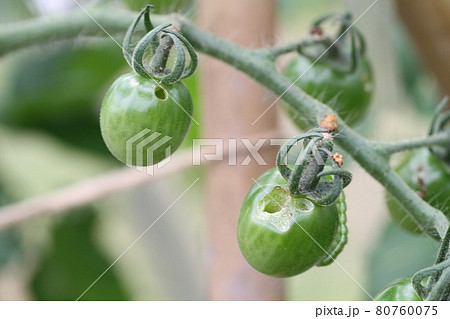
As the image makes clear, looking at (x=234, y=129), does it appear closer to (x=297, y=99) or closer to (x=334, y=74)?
(x=334, y=74)

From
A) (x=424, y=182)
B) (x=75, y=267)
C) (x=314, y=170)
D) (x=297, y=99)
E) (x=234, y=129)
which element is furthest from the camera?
(x=75, y=267)

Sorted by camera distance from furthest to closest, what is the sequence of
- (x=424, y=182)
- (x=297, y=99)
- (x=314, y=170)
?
(x=424, y=182) → (x=297, y=99) → (x=314, y=170)

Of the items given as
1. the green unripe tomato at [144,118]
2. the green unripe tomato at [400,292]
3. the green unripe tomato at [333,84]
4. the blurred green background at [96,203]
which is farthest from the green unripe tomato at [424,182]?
the blurred green background at [96,203]

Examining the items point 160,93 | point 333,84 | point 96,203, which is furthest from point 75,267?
point 160,93

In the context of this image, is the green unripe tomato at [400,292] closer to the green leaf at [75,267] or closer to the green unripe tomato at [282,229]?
the green unripe tomato at [282,229]

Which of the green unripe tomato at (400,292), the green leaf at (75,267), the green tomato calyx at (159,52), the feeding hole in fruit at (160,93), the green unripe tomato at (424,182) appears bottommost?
the green leaf at (75,267)

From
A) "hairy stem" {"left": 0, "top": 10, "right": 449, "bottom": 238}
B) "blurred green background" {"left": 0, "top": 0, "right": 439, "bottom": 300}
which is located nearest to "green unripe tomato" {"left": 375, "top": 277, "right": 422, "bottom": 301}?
"hairy stem" {"left": 0, "top": 10, "right": 449, "bottom": 238}
